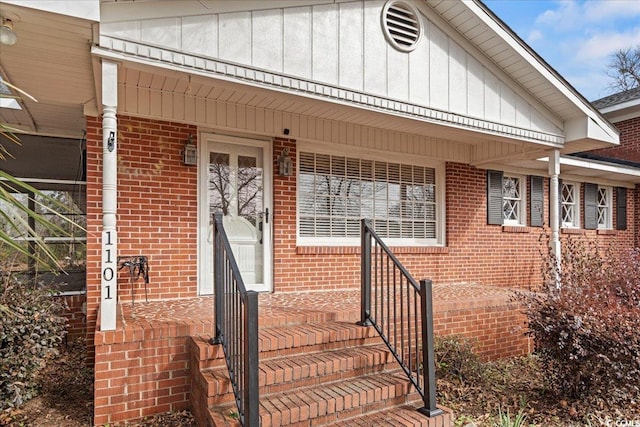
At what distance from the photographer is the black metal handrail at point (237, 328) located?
102 inches

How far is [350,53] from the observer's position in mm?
4602

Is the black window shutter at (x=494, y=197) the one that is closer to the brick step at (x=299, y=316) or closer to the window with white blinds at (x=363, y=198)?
the window with white blinds at (x=363, y=198)

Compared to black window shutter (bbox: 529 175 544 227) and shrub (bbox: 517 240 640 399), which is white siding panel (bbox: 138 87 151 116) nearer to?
shrub (bbox: 517 240 640 399)

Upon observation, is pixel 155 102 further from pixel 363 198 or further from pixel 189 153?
pixel 363 198

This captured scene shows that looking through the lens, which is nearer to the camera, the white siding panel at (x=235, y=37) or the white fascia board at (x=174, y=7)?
the white fascia board at (x=174, y=7)

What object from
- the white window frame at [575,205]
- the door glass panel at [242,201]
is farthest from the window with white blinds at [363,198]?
the white window frame at [575,205]

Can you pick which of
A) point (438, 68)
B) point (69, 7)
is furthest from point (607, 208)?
point (69, 7)

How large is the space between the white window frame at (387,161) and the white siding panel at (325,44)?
1600 mm

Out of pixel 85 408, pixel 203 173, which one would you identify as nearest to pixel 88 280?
pixel 85 408

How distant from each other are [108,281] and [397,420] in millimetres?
2522

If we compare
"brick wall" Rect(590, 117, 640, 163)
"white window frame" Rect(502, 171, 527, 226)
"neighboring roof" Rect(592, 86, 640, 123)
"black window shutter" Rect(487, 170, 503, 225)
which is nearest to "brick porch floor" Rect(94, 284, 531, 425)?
"black window shutter" Rect(487, 170, 503, 225)

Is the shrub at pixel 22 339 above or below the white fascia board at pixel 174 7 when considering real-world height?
below

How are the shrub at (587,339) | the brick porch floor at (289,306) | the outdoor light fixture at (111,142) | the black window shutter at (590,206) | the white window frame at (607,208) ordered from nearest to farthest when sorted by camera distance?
the outdoor light fixture at (111,142), the shrub at (587,339), the brick porch floor at (289,306), the black window shutter at (590,206), the white window frame at (607,208)

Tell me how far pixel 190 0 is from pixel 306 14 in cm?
119
